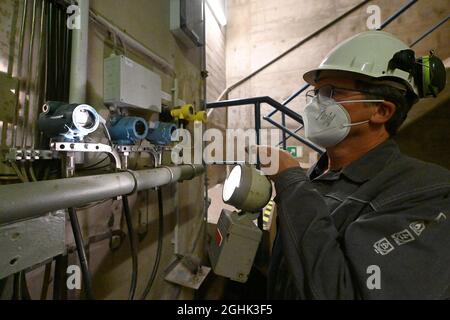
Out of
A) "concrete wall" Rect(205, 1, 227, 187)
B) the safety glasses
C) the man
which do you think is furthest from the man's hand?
"concrete wall" Rect(205, 1, 227, 187)

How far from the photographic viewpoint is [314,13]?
3010 millimetres

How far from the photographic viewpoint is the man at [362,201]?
45cm

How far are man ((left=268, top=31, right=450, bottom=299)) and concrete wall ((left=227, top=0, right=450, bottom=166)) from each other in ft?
7.56

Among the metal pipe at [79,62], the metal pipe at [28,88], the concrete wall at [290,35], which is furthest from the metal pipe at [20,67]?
the concrete wall at [290,35]

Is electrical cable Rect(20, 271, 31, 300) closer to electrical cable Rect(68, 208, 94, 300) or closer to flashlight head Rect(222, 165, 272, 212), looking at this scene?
electrical cable Rect(68, 208, 94, 300)

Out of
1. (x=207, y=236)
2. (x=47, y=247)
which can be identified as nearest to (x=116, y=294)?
(x=47, y=247)

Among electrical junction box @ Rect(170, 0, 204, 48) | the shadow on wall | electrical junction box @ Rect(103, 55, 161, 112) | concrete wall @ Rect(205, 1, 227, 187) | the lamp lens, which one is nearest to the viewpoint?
the lamp lens

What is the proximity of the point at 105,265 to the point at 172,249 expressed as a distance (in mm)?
541

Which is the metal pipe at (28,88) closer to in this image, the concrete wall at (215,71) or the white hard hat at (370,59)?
the white hard hat at (370,59)

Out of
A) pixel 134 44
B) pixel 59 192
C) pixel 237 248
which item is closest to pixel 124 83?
pixel 134 44

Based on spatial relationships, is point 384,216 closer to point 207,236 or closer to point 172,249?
point 172,249

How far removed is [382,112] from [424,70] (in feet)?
0.68

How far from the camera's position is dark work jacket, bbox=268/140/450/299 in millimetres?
445

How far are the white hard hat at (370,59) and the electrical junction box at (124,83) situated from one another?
73cm
